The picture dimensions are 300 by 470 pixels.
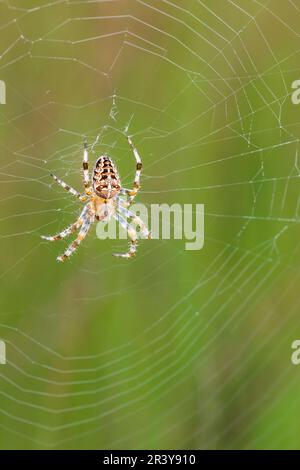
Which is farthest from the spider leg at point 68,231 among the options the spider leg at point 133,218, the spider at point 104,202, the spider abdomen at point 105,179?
the spider leg at point 133,218

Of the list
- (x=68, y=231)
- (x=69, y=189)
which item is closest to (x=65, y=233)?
(x=68, y=231)

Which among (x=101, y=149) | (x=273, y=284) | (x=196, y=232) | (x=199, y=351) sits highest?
(x=101, y=149)

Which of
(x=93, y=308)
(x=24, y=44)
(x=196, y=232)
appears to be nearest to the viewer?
(x=24, y=44)

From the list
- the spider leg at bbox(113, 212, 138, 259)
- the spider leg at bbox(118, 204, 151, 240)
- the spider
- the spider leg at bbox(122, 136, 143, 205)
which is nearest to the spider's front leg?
the spider

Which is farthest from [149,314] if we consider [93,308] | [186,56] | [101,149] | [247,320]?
[186,56]

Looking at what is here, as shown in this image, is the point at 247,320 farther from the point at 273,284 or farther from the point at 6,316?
the point at 6,316

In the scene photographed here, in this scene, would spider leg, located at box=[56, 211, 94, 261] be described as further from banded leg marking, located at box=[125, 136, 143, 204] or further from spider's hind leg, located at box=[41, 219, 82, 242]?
banded leg marking, located at box=[125, 136, 143, 204]

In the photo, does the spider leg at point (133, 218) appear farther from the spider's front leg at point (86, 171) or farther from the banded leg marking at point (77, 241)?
the spider's front leg at point (86, 171)
